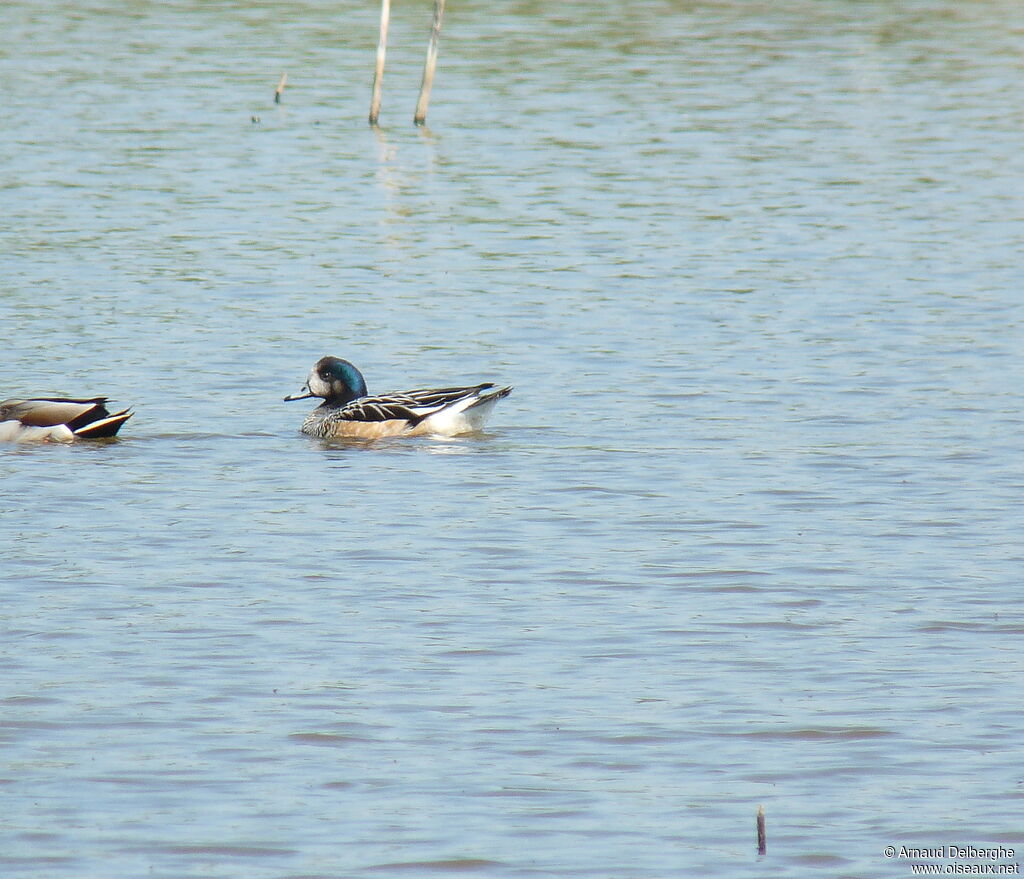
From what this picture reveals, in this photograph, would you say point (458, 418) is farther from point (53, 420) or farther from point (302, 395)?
point (53, 420)

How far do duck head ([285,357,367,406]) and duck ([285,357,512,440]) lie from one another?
0.19ft

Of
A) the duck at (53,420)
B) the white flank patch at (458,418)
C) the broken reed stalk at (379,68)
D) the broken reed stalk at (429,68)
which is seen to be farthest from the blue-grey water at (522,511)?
the broken reed stalk at (379,68)

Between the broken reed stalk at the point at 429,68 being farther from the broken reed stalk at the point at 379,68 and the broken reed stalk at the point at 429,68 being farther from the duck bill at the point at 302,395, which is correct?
the duck bill at the point at 302,395

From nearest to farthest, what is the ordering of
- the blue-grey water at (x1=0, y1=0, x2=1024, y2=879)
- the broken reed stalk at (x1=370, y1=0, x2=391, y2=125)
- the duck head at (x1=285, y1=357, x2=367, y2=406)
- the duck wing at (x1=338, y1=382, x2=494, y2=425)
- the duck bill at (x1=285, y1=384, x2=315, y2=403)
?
1. the blue-grey water at (x1=0, y1=0, x2=1024, y2=879)
2. the duck wing at (x1=338, y1=382, x2=494, y2=425)
3. the duck head at (x1=285, y1=357, x2=367, y2=406)
4. the duck bill at (x1=285, y1=384, x2=315, y2=403)
5. the broken reed stalk at (x1=370, y1=0, x2=391, y2=125)

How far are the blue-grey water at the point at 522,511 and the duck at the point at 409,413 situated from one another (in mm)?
241

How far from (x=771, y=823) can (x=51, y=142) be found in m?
23.2

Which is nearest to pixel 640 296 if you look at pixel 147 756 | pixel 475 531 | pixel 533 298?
pixel 533 298

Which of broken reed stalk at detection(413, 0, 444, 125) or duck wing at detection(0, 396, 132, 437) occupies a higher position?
duck wing at detection(0, 396, 132, 437)

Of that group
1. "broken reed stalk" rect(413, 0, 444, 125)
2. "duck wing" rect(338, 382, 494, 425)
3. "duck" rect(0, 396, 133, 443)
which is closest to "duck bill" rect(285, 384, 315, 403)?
"duck wing" rect(338, 382, 494, 425)

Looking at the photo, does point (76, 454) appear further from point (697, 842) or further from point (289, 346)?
point (697, 842)

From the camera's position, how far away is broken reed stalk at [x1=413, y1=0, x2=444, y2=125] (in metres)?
29.7

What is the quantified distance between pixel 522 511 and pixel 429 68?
19.6m

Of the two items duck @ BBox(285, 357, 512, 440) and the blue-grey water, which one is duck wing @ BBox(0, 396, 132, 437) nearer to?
the blue-grey water

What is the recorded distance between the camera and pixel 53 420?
1327cm
